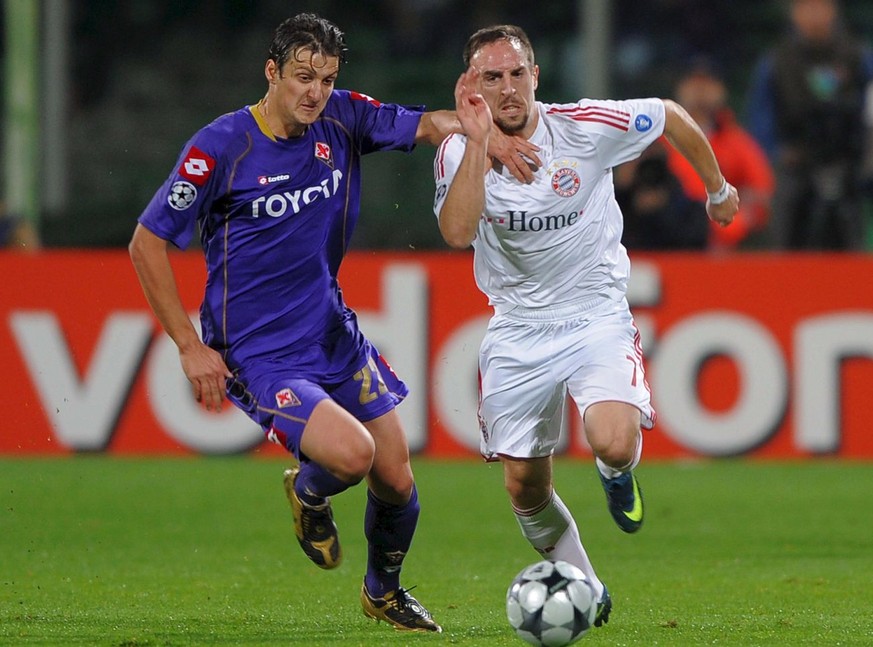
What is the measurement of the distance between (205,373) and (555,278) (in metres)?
1.43

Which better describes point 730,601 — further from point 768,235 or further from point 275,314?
point 768,235

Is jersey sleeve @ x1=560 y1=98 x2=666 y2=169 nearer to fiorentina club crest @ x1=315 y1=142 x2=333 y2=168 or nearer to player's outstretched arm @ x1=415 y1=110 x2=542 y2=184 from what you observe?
player's outstretched arm @ x1=415 y1=110 x2=542 y2=184

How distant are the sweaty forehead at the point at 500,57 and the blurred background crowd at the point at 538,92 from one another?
607 centimetres

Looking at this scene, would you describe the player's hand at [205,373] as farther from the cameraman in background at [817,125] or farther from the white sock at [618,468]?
the cameraman in background at [817,125]

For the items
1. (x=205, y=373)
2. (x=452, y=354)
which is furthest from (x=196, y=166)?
(x=452, y=354)

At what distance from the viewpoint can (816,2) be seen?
12141 mm

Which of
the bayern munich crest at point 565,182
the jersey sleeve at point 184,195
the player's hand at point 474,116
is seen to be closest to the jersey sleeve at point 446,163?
the player's hand at point 474,116

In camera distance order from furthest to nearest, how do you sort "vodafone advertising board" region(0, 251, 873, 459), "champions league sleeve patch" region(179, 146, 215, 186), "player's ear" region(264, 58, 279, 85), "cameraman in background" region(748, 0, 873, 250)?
"cameraman in background" region(748, 0, 873, 250), "vodafone advertising board" region(0, 251, 873, 459), "player's ear" region(264, 58, 279, 85), "champions league sleeve patch" region(179, 146, 215, 186)

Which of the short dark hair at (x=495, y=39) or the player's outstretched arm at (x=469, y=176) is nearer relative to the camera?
the player's outstretched arm at (x=469, y=176)

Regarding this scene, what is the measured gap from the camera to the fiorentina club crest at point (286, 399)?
18.8 ft

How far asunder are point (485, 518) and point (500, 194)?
3777 millimetres

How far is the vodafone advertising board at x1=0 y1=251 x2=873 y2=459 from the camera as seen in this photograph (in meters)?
11.4

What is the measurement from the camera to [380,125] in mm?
6105

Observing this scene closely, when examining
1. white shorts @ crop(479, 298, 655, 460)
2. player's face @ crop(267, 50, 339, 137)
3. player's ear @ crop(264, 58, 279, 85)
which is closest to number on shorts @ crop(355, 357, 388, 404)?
white shorts @ crop(479, 298, 655, 460)
